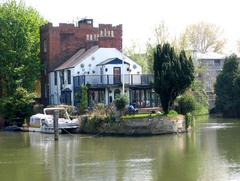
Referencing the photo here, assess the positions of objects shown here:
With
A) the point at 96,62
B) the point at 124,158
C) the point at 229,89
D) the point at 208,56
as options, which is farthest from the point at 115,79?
the point at 208,56

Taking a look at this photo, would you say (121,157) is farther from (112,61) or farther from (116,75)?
(112,61)

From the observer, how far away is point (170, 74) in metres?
50.4

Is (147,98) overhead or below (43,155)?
overhead

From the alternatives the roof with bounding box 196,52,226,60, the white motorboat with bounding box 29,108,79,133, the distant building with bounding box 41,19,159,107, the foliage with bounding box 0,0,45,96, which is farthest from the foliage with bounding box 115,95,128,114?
the roof with bounding box 196,52,226,60

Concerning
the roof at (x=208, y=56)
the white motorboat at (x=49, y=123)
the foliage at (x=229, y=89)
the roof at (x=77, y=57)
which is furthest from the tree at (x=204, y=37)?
the white motorboat at (x=49, y=123)

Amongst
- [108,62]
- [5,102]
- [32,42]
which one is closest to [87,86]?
[108,62]

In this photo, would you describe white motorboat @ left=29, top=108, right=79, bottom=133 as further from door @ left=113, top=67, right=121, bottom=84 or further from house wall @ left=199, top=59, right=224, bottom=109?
house wall @ left=199, top=59, right=224, bottom=109

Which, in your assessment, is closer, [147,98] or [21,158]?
[21,158]

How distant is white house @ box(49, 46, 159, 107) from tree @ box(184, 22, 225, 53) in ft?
142

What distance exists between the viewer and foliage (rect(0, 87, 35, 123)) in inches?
2499

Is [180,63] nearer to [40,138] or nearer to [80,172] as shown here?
[40,138]

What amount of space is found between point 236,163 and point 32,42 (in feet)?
151

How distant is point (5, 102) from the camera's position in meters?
63.6

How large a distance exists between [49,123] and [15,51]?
1523cm
